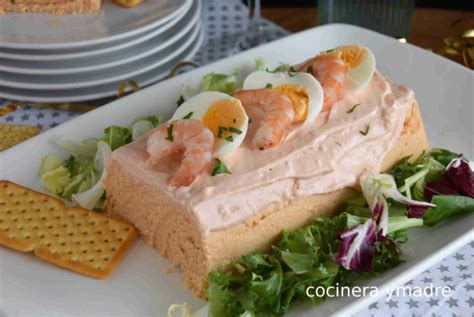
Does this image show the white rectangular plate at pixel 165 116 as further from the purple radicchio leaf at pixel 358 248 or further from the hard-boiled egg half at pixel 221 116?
the hard-boiled egg half at pixel 221 116

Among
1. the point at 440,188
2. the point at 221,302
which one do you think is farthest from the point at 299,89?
the point at 221,302

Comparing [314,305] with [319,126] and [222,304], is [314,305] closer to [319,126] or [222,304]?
[222,304]

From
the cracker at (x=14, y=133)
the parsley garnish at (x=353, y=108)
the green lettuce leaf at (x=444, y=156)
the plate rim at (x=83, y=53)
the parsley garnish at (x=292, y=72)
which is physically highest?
the parsley garnish at (x=292, y=72)

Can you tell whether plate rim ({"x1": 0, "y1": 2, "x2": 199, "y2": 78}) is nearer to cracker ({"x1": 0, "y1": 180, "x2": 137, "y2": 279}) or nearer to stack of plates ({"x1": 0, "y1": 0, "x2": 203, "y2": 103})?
stack of plates ({"x1": 0, "y1": 0, "x2": 203, "y2": 103})

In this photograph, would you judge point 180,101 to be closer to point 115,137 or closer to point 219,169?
point 115,137

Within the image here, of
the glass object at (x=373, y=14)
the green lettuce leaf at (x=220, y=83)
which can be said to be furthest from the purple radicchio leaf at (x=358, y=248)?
the glass object at (x=373, y=14)

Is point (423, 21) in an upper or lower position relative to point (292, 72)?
lower

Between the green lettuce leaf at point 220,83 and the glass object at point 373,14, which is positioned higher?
the green lettuce leaf at point 220,83
